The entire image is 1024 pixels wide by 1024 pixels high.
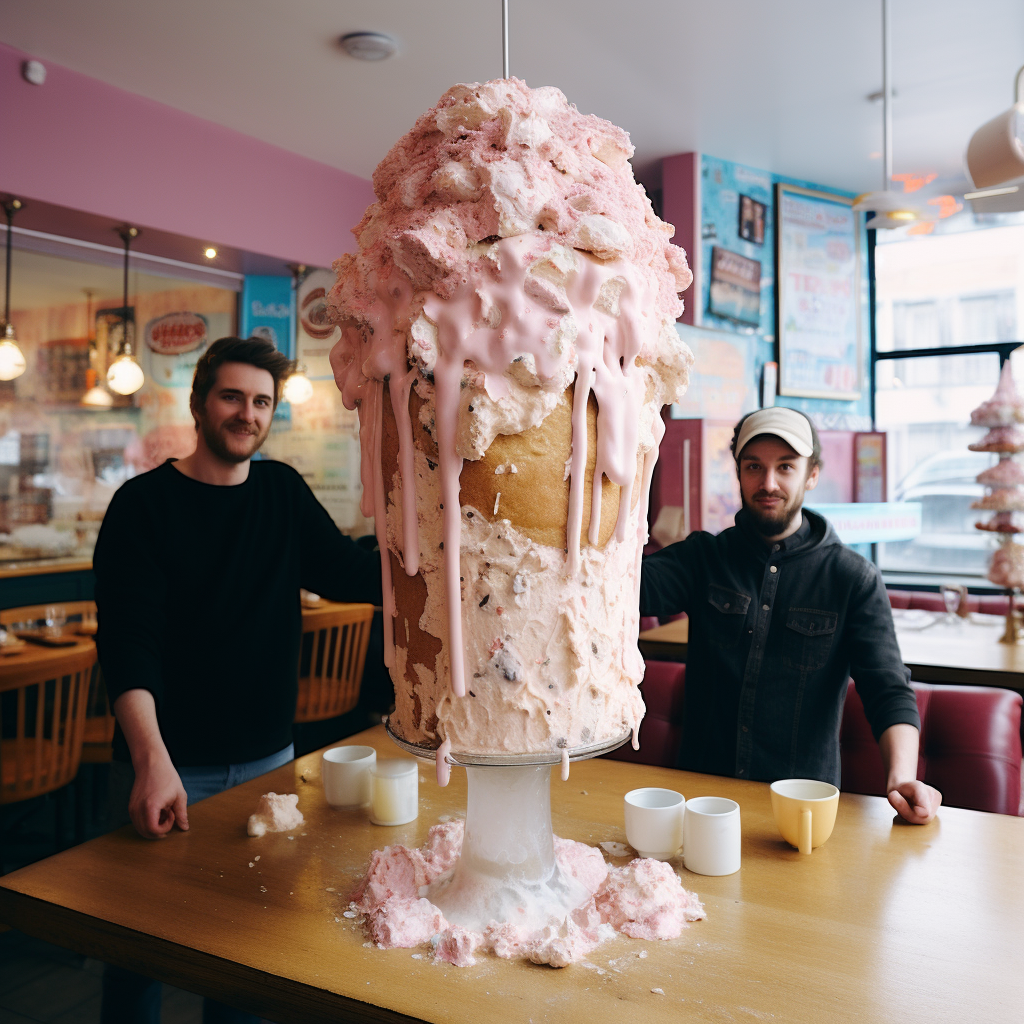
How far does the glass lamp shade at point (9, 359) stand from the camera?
14.3 ft

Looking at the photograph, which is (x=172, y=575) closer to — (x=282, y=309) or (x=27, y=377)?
(x=27, y=377)

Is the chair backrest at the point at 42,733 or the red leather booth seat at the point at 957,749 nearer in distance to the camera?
the red leather booth seat at the point at 957,749

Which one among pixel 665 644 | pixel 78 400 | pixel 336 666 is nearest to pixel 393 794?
pixel 665 644

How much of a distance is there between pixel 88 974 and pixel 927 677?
2.93 m

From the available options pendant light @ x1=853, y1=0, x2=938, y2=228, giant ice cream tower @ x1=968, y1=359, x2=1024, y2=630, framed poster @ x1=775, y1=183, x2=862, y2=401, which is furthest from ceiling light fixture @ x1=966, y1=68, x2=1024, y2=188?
framed poster @ x1=775, y1=183, x2=862, y2=401

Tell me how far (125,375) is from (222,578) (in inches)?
128

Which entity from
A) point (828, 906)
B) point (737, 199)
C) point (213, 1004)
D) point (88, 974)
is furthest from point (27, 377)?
point (828, 906)

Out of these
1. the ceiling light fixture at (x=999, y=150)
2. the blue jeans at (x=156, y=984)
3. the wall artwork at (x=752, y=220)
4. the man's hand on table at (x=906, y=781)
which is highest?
the wall artwork at (x=752, y=220)

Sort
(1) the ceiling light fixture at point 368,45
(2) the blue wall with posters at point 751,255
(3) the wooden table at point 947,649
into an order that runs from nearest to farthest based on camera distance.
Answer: (3) the wooden table at point 947,649
(1) the ceiling light fixture at point 368,45
(2) the blue wall with posters at point 751,255

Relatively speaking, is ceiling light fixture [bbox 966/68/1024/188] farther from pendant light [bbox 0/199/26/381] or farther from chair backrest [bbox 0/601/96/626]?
pendant light [bbox 0/199/26/381]

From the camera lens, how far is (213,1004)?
178 centimetres

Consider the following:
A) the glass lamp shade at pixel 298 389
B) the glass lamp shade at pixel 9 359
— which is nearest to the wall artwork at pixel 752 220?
the glass lamp shade at pixel 298 389

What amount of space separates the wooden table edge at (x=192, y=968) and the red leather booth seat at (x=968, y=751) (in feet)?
5.04

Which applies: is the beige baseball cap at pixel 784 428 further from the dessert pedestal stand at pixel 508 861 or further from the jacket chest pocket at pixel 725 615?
the dessert pedestal stand at pixel 508 861
